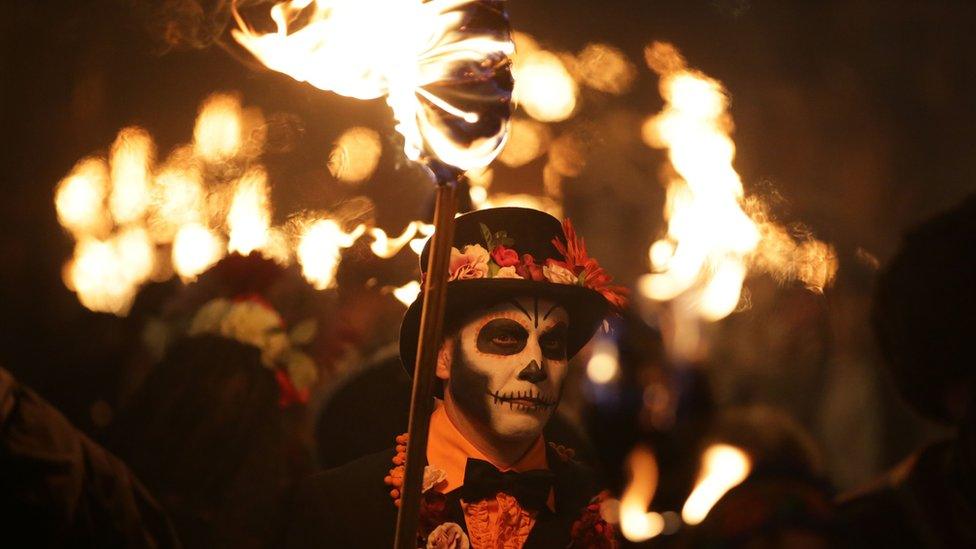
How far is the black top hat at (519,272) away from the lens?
8.15ft

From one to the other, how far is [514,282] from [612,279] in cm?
33

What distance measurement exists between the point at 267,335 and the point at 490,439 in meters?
0.61

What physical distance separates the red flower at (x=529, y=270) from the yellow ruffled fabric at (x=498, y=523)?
1.74 ft

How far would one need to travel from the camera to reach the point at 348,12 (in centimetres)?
242

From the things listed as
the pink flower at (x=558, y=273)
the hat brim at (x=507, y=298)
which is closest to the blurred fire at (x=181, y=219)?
the hat brim at (x=507, y=298)

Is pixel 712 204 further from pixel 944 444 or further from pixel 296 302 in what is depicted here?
pixel 296 302

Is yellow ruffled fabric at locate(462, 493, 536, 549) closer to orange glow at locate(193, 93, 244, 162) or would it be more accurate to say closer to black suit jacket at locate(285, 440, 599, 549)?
black suit jacket at locate(285, 440, 599, 549)

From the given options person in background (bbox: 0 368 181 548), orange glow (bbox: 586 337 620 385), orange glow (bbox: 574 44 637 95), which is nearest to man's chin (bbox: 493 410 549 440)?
orange glow (bbox: 586 337 620 385)

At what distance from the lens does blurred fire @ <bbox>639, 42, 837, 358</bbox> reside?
8.90 feet

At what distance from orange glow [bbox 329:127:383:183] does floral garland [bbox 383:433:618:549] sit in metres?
0.69

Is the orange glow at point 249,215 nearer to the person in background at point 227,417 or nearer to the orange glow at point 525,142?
the person in background at point 227,417

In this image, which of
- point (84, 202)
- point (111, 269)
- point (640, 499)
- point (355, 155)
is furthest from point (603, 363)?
point (84, 202)

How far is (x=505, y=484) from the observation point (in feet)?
7.97

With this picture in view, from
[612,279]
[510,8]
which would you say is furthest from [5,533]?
[510,8]
